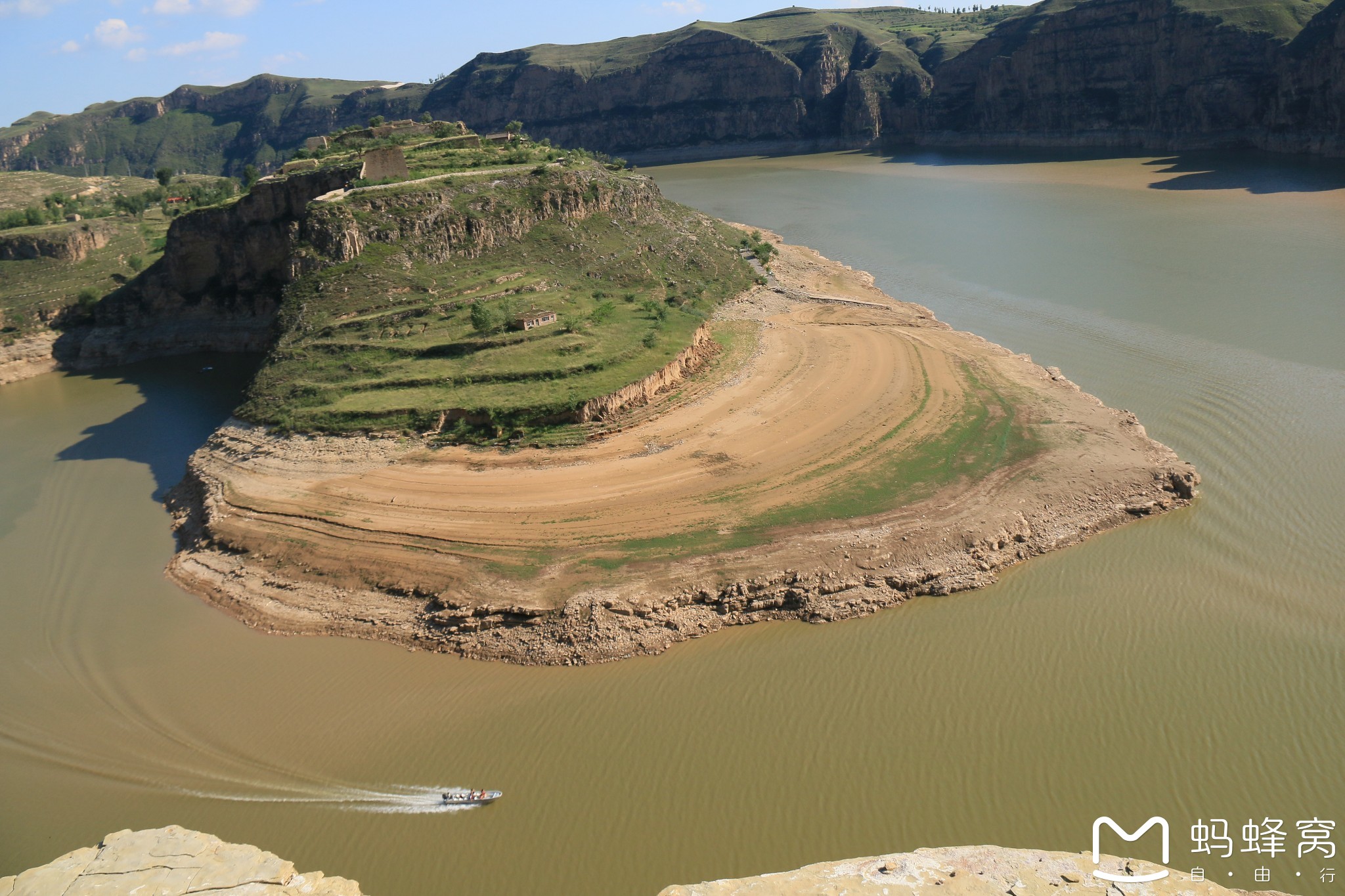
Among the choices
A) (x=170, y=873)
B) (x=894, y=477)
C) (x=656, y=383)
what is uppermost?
(x=656, y=383)

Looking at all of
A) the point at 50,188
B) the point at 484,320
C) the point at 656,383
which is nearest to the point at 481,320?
the point at 484,320

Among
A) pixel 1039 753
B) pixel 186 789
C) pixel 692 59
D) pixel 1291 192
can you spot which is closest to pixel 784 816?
pixel 1039 753

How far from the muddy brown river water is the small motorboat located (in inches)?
19.0

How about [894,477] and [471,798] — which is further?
[894,477]

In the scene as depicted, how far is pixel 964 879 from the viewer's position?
13711 millimetres

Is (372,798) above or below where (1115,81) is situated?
below

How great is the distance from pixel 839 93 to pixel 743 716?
→ 450 ft

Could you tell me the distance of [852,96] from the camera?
134m

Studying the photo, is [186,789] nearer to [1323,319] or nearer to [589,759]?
[589,759]

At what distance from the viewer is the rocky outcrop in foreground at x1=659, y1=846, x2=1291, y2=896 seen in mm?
13461

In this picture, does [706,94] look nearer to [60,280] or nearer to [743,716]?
[60,280]

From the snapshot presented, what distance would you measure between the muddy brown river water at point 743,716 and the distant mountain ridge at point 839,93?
76.7m

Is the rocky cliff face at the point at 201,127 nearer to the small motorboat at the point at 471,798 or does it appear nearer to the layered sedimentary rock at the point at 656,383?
the layered sedimentary rock at the point at 656,383

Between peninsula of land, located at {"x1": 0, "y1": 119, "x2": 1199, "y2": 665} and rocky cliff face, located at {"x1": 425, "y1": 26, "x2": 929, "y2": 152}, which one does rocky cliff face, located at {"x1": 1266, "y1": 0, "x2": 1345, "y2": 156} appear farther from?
peninsula of land, located at {"x1": 0, "y1": 119, "x2": 1199, "y2": 665}
